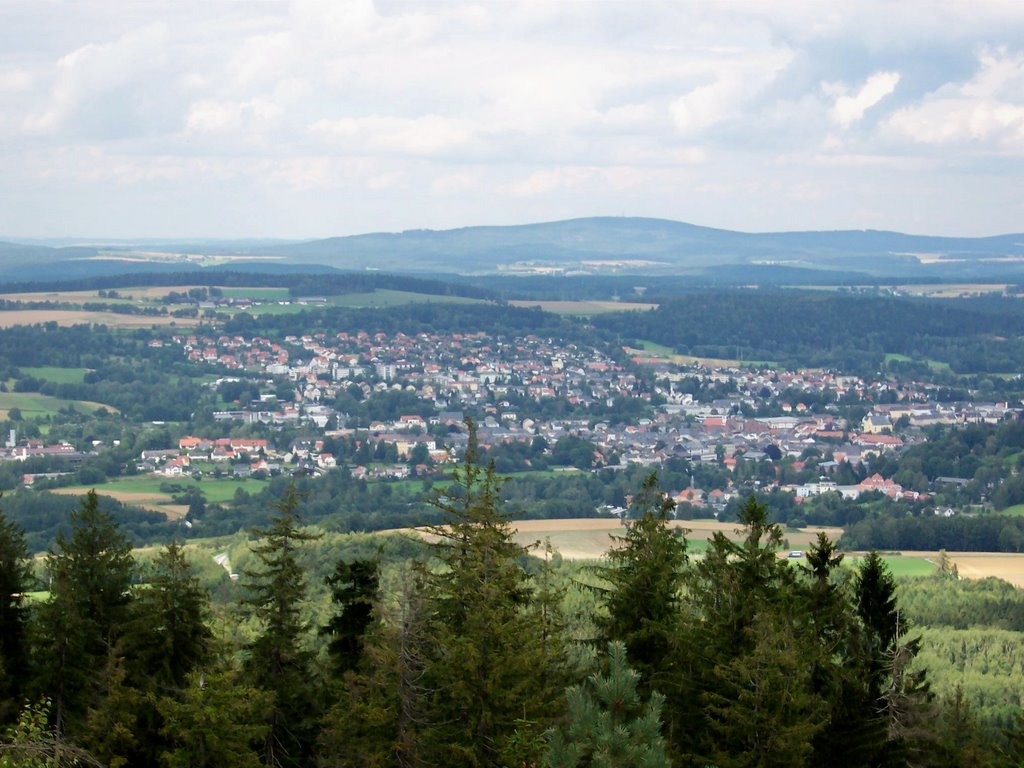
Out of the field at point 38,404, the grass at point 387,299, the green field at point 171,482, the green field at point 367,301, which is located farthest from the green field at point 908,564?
the grass at point 387,299

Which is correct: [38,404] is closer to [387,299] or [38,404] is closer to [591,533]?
[591,533]

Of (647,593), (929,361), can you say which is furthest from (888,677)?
(929,361)

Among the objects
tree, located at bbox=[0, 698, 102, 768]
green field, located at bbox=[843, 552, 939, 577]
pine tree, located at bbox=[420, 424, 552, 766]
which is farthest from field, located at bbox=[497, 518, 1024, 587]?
tree, located at bbox=[0, 698, 102, 768]

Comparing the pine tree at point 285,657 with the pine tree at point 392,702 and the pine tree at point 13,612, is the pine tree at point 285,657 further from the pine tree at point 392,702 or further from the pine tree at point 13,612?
the pine tree at point 13,612

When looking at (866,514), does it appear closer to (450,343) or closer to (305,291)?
(450,343)

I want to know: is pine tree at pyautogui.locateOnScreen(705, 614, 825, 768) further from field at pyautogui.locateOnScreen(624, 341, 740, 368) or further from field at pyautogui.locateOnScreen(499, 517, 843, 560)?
field at pyautogui.locateOnScreen(624, 341, 740, 368)

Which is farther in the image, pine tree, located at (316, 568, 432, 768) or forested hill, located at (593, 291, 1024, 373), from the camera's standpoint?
forested hill, located at (593, 291, 1024, 373)
